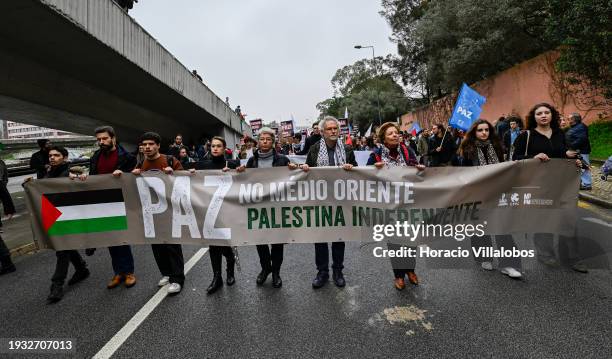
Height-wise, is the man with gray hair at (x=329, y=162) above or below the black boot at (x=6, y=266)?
above

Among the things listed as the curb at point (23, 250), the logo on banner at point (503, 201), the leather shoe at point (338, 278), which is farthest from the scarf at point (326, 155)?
the curb at point (23, 250)

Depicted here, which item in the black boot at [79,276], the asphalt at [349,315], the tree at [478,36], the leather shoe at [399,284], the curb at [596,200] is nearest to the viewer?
the asphalt at [349,315]

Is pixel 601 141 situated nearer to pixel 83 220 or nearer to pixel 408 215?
pixel 408 215

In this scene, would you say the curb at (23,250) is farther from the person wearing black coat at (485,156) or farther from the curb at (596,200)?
the curb at (596,200)

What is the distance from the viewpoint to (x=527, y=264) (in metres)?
3.93

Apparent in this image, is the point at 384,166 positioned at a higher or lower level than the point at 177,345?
higher

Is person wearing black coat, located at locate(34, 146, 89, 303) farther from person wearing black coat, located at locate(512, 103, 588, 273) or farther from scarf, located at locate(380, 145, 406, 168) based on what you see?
person wearing black coat, located at locate(512, 103, 588, 273)

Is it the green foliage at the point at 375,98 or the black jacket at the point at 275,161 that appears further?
the green foliage at the point at 375,98

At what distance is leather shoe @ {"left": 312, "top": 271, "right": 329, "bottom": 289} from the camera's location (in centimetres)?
360

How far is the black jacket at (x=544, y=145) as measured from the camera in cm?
359

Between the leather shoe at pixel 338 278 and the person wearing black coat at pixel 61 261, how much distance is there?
2.88 metres

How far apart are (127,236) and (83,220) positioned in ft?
1.72

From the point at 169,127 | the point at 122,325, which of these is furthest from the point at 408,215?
the point at 169,127

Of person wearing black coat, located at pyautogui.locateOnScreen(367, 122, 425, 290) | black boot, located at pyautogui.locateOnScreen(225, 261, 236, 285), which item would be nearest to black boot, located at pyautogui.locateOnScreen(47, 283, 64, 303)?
black boot, located at pyautogui.locateOnScreen(225, 261, 236, 285)
